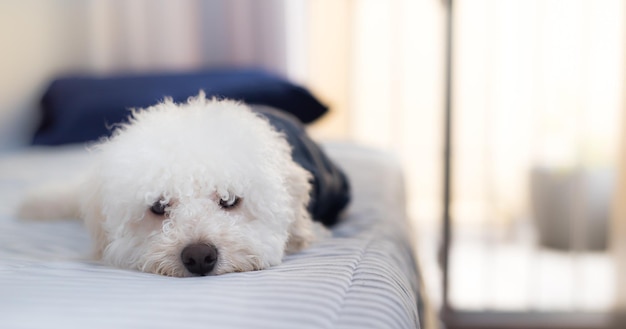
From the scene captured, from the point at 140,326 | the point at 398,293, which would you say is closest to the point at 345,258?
the point at 398,293

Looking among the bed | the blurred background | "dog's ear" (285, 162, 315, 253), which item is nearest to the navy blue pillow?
the blurred background

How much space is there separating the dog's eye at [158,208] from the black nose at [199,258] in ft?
0.39

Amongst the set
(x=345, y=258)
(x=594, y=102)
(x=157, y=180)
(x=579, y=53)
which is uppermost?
(x=157, y=180)

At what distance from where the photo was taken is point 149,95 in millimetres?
2471

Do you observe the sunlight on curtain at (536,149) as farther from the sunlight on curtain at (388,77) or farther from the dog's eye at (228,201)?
the dog's eye at (228,201)

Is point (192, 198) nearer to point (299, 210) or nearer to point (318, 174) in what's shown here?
point (299, 210)

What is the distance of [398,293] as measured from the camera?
1004 mm

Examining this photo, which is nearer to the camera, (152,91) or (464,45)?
(152,91)

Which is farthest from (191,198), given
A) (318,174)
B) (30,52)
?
(30,52)

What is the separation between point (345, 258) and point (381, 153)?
4.15ft

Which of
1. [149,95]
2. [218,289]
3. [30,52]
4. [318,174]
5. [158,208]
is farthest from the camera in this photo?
[30,52]

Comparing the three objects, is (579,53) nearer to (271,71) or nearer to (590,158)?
(590,158)

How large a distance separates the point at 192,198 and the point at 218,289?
0.88 feet

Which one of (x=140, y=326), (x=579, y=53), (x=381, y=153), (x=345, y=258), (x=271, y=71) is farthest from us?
(x=271, y=71)
